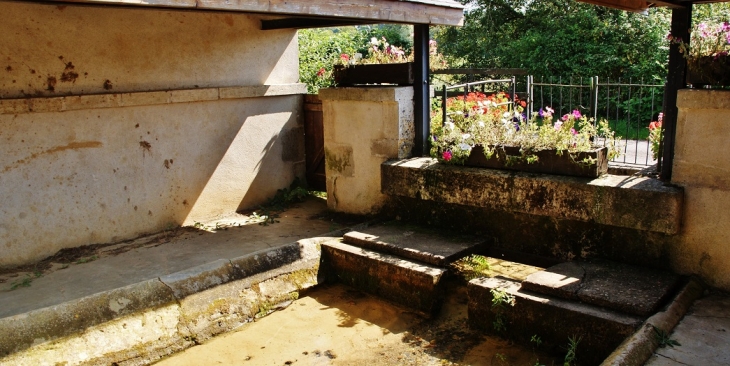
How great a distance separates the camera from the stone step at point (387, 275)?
16.1 ft

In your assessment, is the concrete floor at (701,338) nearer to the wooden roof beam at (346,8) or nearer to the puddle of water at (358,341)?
the puddle of water at (358,341)

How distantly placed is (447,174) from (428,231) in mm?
639

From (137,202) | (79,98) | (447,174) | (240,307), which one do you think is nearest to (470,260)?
(447,174)

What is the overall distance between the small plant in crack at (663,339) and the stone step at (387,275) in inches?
69.7

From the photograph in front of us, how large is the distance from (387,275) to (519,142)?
1.78 m

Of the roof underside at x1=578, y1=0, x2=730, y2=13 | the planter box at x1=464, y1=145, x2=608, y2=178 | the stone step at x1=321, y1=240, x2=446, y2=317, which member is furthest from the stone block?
the roof underside at x1=578, y1=0, x2=730, y2=13

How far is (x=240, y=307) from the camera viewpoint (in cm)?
500

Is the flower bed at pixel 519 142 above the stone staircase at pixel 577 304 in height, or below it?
above

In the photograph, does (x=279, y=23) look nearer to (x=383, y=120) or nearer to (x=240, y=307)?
(x=383, y=120)

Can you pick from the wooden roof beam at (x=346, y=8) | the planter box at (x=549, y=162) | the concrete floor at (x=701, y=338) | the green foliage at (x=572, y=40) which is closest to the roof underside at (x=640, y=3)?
the planter box at (x=549, y=162)

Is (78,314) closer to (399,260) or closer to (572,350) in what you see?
(399,260)

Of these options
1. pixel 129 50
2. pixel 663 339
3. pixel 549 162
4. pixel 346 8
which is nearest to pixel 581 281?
pixel 663 339

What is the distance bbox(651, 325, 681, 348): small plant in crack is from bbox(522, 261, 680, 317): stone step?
0.26 m

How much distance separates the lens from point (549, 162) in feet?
16.6
